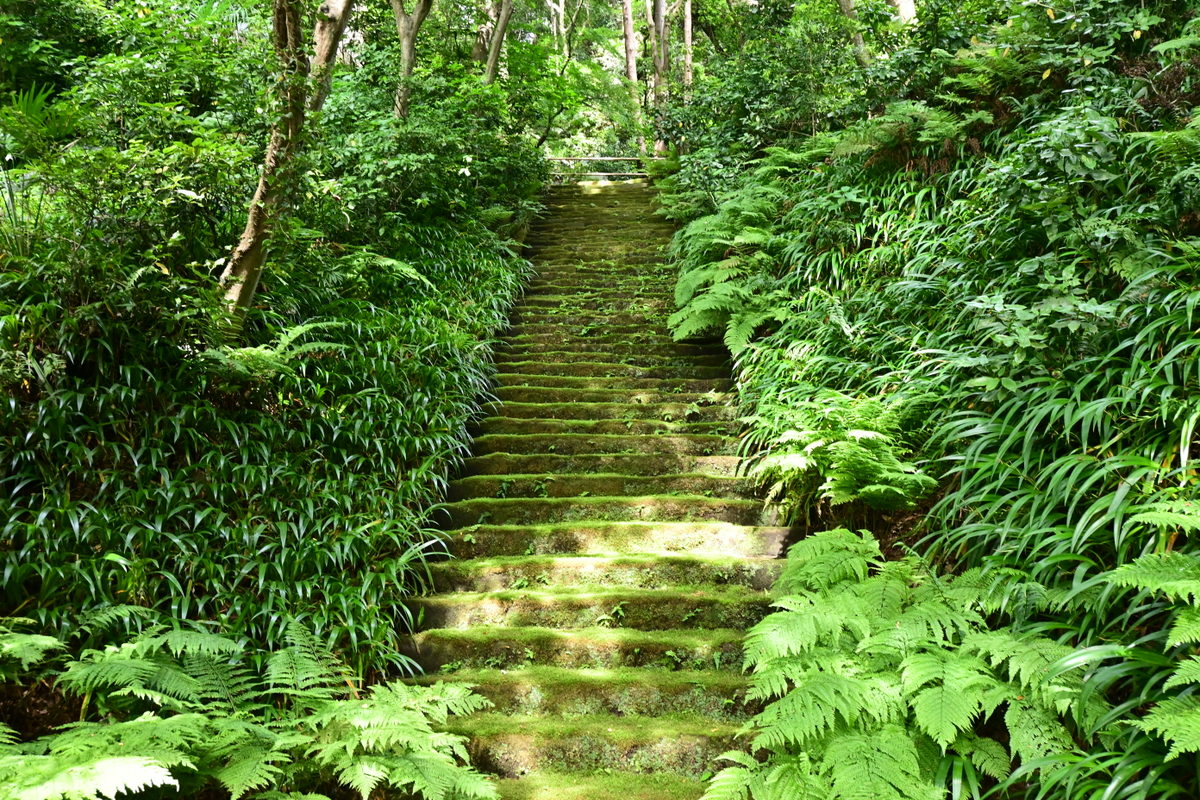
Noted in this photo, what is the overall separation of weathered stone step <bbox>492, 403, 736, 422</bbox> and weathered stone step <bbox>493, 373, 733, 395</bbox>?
0.87ft

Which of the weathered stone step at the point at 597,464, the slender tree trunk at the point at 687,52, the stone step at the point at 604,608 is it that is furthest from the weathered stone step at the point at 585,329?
the slender tree trunk at the point at 687,52

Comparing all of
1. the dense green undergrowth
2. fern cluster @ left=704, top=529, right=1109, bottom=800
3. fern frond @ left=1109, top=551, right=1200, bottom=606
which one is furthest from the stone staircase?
fern frond @ left=1109, top=551, right=1200, bottom=606

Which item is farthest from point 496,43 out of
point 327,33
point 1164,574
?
point 1164,574

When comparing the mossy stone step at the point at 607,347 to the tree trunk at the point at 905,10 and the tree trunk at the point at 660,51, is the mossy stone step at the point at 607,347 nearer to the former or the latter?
the tree trunk at the point at 905,10

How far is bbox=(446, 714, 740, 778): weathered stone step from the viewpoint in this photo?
2.83 m

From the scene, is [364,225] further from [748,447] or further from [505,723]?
[505,723]

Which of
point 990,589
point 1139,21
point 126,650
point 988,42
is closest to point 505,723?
point 126,650

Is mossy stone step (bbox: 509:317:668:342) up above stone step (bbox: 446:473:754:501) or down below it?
above

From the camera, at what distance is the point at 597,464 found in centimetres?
494

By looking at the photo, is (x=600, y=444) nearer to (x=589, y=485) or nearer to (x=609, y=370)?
(x=589, y=485)

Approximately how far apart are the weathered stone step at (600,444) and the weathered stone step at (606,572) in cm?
120

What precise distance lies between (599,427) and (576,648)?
220cm

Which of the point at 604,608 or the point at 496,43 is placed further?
the point at 496,43

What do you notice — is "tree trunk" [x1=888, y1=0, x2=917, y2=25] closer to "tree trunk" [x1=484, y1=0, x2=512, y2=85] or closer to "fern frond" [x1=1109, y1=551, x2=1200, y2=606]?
"tree trunk" [x1=484, y1=0, x2=512, y2=85]
